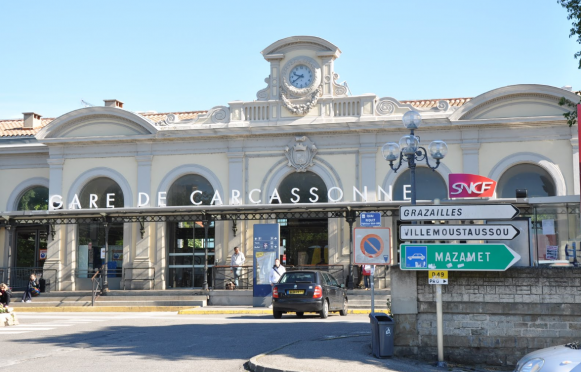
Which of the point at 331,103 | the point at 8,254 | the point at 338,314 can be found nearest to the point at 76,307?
the point at 8,254

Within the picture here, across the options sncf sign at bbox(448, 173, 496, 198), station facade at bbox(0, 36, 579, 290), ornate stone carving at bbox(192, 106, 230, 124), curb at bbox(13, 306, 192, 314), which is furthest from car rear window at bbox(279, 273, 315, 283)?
ornate stone carving at bbox(192, 106, 230, 124)

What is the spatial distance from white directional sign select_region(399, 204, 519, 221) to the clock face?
1976cm

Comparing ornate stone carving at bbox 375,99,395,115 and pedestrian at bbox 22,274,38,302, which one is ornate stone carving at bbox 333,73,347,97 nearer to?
ornate stone carving at bbox 375,99,395,115

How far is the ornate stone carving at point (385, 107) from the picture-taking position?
3116 centimetres

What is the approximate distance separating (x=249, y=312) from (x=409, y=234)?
12312 millimetres

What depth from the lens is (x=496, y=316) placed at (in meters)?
12.7

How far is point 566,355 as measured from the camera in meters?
8.40

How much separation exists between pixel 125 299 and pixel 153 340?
14.3 m

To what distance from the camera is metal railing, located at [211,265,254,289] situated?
30156 millimetres

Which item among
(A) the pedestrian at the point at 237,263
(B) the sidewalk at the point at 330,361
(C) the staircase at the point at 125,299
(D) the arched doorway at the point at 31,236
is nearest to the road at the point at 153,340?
(B) the sidewalk at the point at 330,361

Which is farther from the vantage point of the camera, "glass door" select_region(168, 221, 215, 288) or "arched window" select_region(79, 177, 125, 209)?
A: "arched window" select_region(79, 177, 125, 209)

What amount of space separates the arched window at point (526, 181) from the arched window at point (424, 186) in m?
2.28

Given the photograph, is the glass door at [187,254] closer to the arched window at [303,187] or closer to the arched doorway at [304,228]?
the arched doorway at [304,228]

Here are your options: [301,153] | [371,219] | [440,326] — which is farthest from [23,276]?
[440,326]
